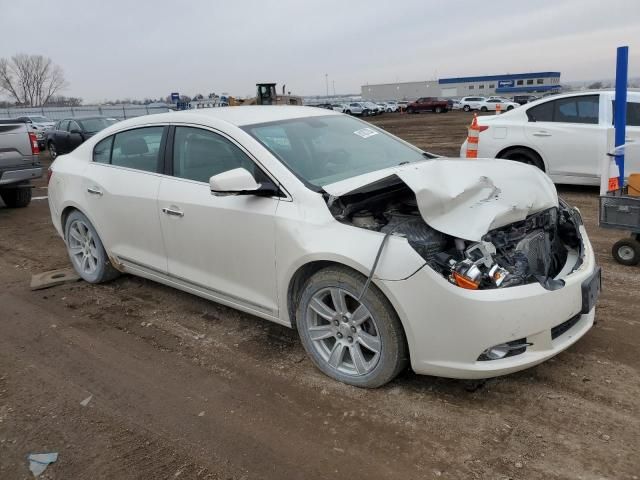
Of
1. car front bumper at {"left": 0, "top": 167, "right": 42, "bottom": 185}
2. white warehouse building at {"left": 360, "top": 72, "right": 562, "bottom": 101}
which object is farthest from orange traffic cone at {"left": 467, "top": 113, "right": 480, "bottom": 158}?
white warehouse building at {"left": 360, "top": 72, "right": 562, "bottom": 101}

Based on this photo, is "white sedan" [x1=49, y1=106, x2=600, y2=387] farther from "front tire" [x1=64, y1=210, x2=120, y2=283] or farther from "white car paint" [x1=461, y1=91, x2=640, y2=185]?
"white car paint" [x1=461, y1=91, x2=640, y2=185]

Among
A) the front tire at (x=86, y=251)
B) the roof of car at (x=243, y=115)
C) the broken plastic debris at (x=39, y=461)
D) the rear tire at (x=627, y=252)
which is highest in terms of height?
the roof of car at (x=243, y=115)

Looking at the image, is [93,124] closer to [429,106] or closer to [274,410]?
[274,410]

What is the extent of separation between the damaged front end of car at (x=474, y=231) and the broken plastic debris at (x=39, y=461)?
199 cm

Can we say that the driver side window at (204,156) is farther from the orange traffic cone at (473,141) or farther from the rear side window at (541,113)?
the rear side window at (541,113)

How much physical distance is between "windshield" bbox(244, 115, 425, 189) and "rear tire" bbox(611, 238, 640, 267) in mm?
2307

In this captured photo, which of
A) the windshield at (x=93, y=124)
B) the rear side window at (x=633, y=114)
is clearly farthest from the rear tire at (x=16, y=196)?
the rear side window at (x=633, y=114)

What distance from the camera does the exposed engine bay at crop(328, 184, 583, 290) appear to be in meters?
2.85

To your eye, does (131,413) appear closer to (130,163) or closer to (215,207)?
(215,207)

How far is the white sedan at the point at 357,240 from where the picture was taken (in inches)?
111

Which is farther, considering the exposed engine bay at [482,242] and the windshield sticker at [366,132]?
the windshield sticker at [366,132]

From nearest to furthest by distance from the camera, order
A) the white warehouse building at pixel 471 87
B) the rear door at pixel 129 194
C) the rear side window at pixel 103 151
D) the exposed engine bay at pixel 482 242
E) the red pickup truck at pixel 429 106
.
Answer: the exposed engine bay at pixel 482 242, the rear door at pixel 129 194, the rear side window at pixel 103 151, the red pickup truck at pixel 429 106, the white warehouse building at pixel 471 87

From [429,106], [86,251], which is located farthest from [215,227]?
[429,106]

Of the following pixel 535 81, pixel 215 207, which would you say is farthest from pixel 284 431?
pixel 535 81
